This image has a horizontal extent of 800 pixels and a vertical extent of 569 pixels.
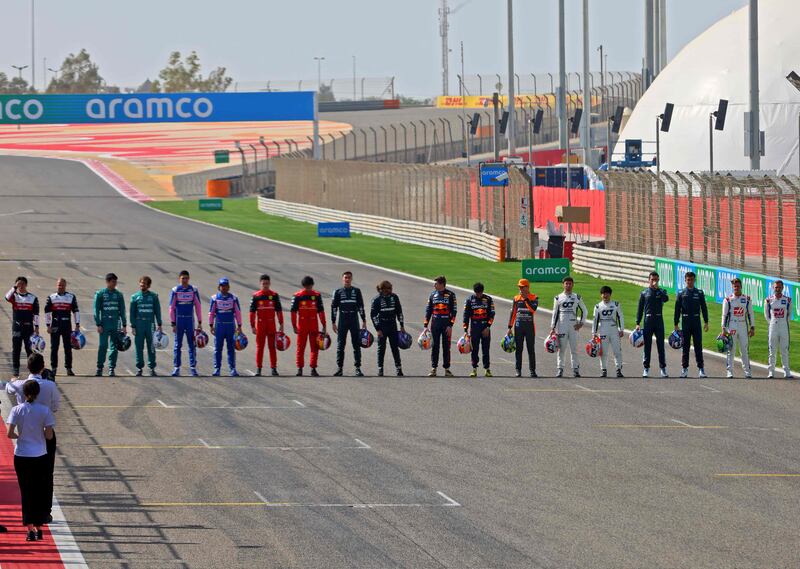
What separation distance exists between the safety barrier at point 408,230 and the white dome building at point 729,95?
1683cm

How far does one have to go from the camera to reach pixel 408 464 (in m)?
17.0

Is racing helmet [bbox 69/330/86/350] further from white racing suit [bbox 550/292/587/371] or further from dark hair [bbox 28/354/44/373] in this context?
dark hair [bbox 28/354/44/373]

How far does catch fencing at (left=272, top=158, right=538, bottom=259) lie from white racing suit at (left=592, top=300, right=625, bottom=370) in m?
22.1

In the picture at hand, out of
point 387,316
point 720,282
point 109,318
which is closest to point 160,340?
point 109,318

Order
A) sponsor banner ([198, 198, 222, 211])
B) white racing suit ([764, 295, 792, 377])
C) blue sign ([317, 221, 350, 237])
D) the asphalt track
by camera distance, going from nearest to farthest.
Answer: the asphalt track → white racing suit ([764, 295, 792, 377]) → blue sign ([317, 221, 350, 237]) → sponsor banner ([198, 198, 222, 211])

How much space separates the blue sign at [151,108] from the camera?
73.8m

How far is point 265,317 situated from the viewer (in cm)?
2455

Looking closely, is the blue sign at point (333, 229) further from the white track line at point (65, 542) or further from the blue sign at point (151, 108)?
the white track line at point (65, 542)

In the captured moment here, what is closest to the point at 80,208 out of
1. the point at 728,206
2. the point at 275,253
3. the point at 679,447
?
the point at 275,253

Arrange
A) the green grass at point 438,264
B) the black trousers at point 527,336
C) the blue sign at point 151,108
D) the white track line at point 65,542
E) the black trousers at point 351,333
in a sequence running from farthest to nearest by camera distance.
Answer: the blue sign at point 151,108, the green grass at point 438,264, the black trousers at point 351,333, the black trousers at point 527,336, the white track line at point 65,542

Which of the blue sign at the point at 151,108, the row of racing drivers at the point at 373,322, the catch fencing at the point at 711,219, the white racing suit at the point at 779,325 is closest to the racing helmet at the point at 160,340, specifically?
the row of racing drivers at the point at 373,322

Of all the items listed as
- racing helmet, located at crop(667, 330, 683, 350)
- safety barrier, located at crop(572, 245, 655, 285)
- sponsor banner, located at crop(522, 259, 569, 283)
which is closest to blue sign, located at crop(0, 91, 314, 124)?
safety barrier, located at crop(572, 245, 655, 285)

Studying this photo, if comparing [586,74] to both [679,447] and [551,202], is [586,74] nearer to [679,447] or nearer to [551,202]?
[551,202]

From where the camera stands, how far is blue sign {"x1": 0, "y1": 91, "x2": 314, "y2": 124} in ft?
242
